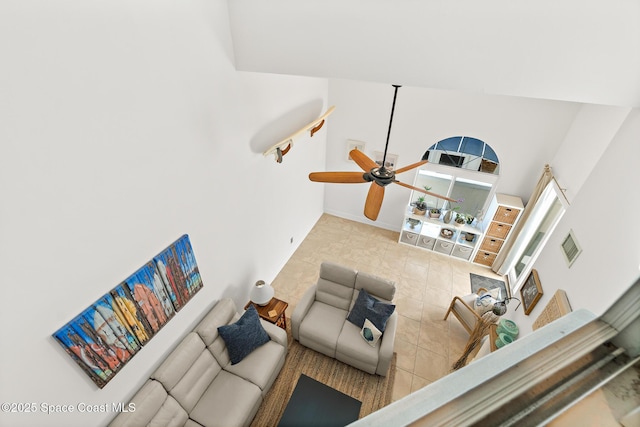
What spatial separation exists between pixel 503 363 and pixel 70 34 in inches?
92.3

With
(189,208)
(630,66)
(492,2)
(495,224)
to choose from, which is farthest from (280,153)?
(495,224)

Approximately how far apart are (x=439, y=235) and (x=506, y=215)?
1.21 meters

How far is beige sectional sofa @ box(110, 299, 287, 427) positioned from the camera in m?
2.47

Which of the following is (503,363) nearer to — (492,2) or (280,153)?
(492,2)

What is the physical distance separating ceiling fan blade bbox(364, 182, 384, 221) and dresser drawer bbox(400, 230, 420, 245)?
3.35 metres

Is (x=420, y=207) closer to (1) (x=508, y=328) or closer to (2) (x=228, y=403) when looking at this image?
(1) (x=508, y=328)

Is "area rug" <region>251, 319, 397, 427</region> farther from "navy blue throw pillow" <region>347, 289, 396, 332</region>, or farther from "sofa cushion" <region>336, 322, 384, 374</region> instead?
"navy blue throw pillow" <region>347, 289, 396, 332</region>

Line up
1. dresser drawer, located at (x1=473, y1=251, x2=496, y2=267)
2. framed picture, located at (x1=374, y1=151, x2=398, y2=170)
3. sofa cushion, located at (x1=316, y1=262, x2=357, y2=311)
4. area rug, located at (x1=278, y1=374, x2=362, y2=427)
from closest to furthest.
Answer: area rug, located at (x1=278, y1=374, x2=362, y2=427) → sofa cushion, located at (x1=316, y1=262, x2=357, y2=311) → dresser drawer, located at (x1=473, y1=251, x2=496, y2=267) → framed picture, located at (x1=374, y1=151, x2=398, y2=170)

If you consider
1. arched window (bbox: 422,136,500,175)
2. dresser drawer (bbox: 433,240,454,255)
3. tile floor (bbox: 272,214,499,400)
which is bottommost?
tile floor (bbox: 272,214,499,400)

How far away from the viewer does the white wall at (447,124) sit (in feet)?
14.1

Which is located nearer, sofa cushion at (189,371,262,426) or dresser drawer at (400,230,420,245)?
sofa cushion at (189,371,262,426)

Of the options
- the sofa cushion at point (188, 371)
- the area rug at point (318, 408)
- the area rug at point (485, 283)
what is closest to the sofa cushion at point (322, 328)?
the area rug at point (318, 408)

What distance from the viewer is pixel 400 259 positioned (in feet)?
18.0

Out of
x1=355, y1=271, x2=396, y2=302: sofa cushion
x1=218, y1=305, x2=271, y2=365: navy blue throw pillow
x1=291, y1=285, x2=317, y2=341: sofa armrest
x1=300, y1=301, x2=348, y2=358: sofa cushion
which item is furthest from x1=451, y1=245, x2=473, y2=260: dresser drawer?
x1=218, y1=305, x2=271, y2=365: navy blue throw pillow
